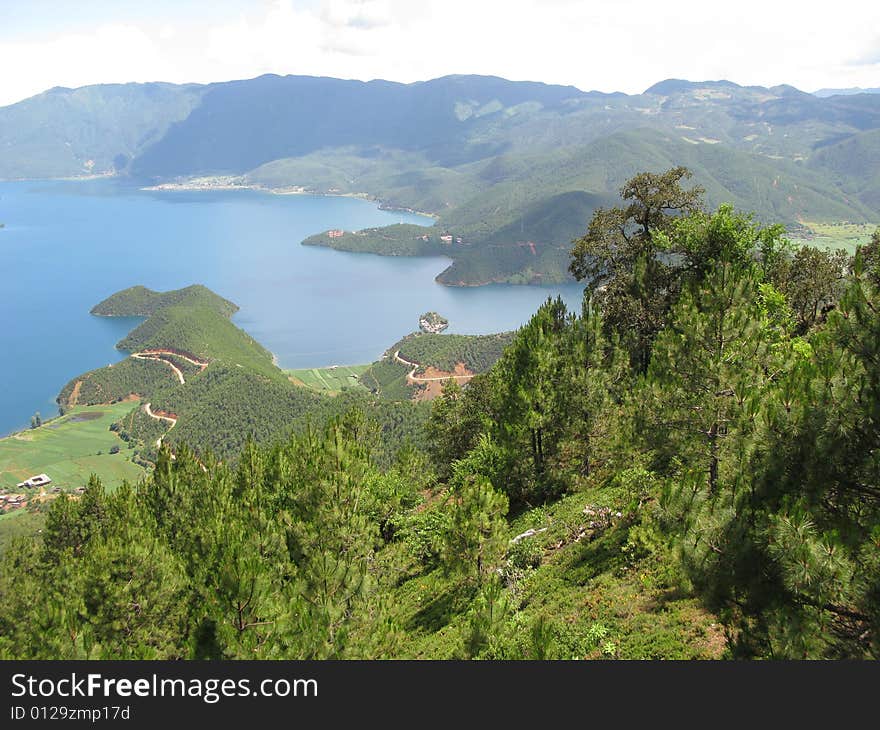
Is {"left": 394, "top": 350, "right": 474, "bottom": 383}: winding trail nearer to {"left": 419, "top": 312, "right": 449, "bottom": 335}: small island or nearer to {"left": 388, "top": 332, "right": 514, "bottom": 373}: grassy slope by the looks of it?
{"left": 388, "top": 332, "right": 514, "bottom": 373}: grassy slope

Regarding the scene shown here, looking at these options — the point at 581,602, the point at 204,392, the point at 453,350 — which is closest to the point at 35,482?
the point at 204,392

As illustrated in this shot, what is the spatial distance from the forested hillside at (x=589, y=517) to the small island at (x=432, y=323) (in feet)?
435

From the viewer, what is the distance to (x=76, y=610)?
49.8 feet

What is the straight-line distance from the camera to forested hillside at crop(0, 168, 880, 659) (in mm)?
8141

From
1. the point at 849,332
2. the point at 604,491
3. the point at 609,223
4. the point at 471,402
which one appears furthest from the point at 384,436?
the point at 849,332

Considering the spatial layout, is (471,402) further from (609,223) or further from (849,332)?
(849,332)

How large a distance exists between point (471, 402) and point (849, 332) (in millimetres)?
28304

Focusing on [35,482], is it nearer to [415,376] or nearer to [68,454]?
[68,454]

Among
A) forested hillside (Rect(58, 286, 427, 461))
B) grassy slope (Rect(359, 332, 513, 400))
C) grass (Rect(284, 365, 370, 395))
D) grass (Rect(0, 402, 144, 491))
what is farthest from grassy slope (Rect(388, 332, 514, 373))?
grass (Rect(0, 402, 144, 491))

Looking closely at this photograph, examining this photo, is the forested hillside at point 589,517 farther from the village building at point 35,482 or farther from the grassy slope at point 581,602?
the village building at point 35,482

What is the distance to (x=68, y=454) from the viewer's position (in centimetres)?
10188

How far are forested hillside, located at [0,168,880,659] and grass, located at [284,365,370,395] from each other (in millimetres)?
97620

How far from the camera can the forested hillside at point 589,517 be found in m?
8.14

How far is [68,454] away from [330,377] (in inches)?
2113
